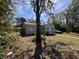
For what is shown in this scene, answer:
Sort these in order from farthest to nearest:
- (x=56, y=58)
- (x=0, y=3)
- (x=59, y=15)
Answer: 1. (x=59, y=15)
2. (x=56, y=58)
3. (x=0, y=3)

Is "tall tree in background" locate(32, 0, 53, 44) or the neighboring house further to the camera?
the neighboring house

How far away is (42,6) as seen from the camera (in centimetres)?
1673

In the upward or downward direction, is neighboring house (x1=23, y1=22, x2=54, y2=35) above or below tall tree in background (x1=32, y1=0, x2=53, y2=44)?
below

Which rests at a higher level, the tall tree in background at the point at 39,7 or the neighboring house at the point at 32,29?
the tall tree in background at the point at 39,7

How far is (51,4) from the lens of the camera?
17500mm

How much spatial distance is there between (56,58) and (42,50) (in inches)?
70.8

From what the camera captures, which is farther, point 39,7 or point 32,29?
point 32,29

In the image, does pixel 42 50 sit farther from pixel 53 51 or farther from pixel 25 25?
pixel 25 25

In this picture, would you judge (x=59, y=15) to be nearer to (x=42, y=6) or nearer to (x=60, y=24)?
(x=60, y=24)

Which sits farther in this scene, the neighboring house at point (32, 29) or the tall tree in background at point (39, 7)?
the neighboring house at point (32, 29)

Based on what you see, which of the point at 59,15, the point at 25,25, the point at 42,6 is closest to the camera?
the point at 42,6

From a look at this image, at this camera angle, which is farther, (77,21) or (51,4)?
(77,21)

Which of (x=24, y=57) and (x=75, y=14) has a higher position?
(x=75, y=14)

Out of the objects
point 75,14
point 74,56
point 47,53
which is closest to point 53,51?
point 47,53
